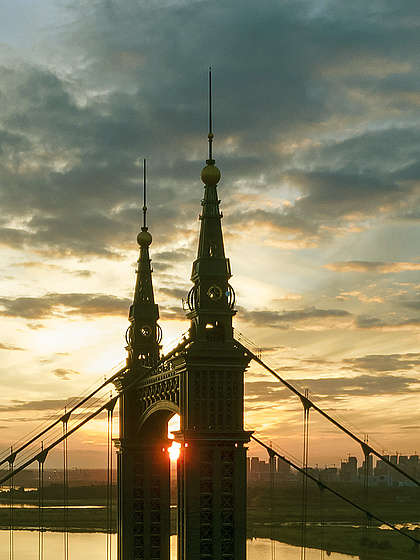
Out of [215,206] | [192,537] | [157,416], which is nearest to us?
[192,537]

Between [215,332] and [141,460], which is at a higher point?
[215,332]

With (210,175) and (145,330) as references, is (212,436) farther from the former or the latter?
(145,330)

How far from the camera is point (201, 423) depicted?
63094mm

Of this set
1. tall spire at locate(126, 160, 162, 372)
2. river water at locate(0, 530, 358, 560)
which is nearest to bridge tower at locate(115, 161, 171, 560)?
tall spire at locate(126, 160, 162, 372)

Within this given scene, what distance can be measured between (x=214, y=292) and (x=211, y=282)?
2.48 ft

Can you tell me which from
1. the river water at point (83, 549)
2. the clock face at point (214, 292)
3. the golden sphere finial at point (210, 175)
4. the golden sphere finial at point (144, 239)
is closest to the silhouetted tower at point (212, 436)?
the clock face at point (214, 292)

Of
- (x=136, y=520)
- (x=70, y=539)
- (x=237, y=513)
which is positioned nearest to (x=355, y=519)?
(x=70, y=539)

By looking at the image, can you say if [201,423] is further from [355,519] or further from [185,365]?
[355,519]

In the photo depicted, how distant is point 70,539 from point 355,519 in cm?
6517

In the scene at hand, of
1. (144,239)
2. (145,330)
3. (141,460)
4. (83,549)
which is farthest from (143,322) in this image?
(83,549)

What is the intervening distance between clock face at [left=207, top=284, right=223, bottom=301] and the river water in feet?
255

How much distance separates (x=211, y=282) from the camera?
65.1 meters

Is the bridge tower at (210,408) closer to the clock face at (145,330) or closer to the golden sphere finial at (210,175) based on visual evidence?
the golden sphere finial at (210,175)

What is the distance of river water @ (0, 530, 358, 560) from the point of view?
13738 cm
